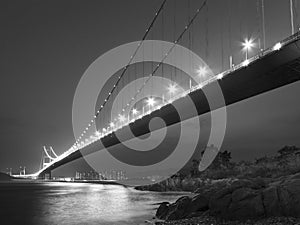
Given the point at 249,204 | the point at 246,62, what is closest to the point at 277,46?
the point at 246,62

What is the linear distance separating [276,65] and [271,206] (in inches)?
636

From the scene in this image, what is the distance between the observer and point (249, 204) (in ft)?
48.0

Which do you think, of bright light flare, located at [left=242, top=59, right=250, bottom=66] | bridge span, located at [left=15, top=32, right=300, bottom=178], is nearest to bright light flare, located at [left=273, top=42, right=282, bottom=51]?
bridge span, located at [left=15, top=32, right=300, bottom=178]

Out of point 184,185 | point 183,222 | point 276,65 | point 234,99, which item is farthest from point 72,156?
point 183,222

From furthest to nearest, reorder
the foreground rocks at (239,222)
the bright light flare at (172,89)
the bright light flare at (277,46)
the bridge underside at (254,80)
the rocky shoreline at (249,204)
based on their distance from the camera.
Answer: the bright light flare at (172,89)
the bridge underside at (254,80)
the bright light flare at (277,46)
the rocky shoreline at (249,204)
the foreground rocks at (239,222)

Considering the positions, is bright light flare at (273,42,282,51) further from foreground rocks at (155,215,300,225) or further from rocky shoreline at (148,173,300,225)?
foreground rocks at (155,215,300,225)

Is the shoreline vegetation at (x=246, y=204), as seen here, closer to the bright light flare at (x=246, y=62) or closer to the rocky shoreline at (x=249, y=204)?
the rocky shoreline at (x=249, y=204)

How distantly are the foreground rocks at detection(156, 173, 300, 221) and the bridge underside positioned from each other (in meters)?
13.3

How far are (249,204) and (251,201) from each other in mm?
146

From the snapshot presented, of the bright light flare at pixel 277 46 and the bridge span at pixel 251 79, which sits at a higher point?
the bright light flare at pixel 277 46

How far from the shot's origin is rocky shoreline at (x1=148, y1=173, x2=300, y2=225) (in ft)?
44.9

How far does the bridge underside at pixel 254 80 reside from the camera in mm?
26875

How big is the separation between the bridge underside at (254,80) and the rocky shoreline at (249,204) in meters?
12.9

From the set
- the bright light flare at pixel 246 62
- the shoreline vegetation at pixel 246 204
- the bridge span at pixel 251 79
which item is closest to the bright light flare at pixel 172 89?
the bridge span at pixel 251 79
